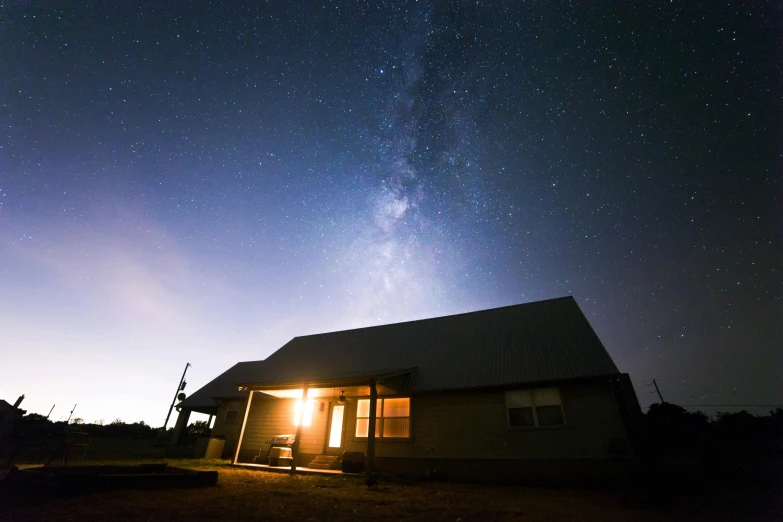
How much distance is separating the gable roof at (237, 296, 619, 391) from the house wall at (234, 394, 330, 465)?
1.43 metres

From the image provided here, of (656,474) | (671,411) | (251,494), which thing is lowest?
(251,494)

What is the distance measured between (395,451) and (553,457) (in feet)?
19.4

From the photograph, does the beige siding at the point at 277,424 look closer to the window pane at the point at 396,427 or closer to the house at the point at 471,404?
the house at the point at 471,404

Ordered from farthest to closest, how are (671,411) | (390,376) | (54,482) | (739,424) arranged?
(739,424)
(671,411)
(390,376)
(54,482)

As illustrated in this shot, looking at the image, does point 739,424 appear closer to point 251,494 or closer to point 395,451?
point 395,451

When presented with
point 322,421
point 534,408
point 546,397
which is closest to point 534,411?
point 534,408

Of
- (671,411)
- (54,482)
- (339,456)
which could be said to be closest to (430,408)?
(339,456)

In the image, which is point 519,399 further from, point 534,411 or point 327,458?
point 327,458

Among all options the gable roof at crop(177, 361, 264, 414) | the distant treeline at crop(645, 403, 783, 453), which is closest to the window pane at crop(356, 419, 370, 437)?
the gable roof at crop(177, 361, 264, 414)

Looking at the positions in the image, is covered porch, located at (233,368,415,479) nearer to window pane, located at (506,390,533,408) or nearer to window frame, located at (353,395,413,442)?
window frame, located at (353,395,413,442)

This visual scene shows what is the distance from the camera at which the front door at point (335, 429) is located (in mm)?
14766

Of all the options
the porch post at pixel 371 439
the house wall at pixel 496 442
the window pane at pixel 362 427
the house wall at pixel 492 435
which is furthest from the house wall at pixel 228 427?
the porch post at pixel 371 439

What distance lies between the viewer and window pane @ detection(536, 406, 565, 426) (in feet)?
38.4

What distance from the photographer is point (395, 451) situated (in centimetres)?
1338
